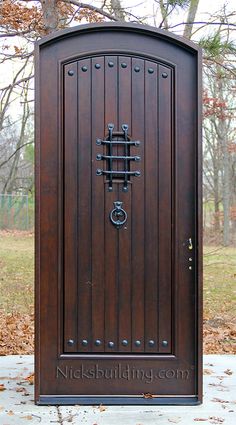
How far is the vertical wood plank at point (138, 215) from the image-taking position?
3.90 metres

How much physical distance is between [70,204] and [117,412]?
4.09ft

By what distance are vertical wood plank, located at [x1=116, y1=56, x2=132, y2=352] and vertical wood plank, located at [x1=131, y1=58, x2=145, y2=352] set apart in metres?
0.03

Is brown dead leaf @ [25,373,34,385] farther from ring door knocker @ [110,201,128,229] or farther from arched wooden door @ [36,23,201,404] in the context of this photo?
ring door knocker @ [110,201,128,229]

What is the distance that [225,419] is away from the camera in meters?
3.57

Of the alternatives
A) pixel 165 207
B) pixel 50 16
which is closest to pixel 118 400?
pixel 165 207

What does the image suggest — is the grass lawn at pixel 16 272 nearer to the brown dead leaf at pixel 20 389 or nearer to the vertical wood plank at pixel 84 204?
the brown dead leaf at pixel 20 389

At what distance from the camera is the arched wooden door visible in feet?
12.7

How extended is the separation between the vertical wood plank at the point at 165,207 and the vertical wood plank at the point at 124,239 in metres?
0.19

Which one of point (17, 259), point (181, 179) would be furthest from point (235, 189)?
point (181, 179)

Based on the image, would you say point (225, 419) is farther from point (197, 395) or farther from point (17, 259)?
point (17, 259)

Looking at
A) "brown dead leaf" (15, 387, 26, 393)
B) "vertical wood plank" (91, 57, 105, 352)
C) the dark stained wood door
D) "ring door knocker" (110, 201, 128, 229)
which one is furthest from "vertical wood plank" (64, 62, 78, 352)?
"brown dead leaf" (15, 387, 26, 393)

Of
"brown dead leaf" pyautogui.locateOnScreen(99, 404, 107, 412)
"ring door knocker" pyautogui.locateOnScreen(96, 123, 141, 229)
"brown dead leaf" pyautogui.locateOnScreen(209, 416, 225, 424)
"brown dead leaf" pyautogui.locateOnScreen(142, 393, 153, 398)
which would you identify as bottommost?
"brown dead leaf" pyautogui.locateOnScreen(209, 416, 225, 424)

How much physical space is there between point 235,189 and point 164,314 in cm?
1415

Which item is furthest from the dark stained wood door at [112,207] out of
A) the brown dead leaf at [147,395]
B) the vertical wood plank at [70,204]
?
the brown dead leaf at [147,395]
